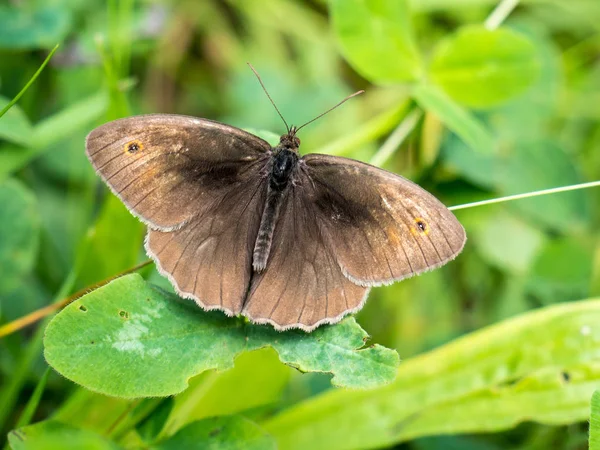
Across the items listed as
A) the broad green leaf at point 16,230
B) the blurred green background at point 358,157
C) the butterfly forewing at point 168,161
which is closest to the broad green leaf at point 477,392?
the blurred green background at point 358,157

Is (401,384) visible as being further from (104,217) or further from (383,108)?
(383,108)

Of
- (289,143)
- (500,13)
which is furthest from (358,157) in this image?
(289,143)

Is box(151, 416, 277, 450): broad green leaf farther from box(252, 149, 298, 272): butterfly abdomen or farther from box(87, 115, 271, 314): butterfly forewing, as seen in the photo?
box(252, 149, 298, 272): butterfly abdomen

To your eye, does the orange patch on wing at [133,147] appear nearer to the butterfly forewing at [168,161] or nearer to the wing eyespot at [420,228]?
the butterfly forewing at [168,161]

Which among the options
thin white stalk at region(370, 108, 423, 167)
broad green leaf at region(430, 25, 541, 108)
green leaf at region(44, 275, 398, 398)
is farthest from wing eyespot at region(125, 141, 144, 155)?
broad green leaf at region(430, 25, 541, 108)

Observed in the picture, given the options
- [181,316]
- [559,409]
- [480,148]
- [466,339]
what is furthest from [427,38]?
[181,316]

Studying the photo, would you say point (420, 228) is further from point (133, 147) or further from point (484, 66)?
point (484, 66)
